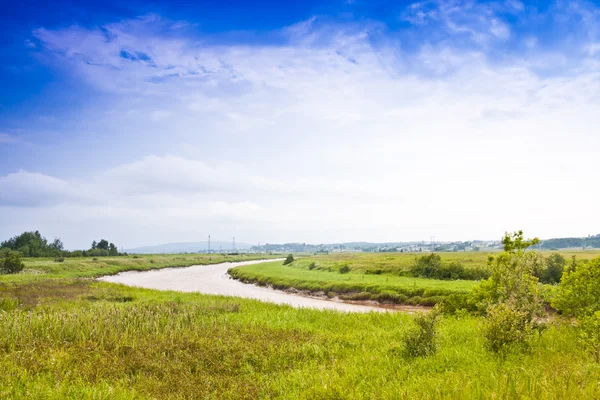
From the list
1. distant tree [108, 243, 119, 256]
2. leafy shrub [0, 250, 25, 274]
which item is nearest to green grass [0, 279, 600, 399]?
leafy shrub [0, 250, 25, 274]

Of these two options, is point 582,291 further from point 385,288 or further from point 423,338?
point 385,288

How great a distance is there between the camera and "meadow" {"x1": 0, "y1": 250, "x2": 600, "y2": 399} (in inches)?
324

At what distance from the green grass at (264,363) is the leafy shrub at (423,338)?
16.8 inches

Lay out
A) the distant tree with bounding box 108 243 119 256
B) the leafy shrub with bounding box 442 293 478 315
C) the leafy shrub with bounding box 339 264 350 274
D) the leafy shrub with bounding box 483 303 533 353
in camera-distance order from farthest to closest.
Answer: the distant tree with bounding box 108 243 119 256
the leafy shrub with bounding box 339 264 350 274
the leafy shrub with bounding box 442 293 478 315
the leafy shrub with bounding box 483 303 533 353

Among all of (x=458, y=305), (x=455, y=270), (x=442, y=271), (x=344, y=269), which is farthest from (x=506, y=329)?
(x=344, y=269)

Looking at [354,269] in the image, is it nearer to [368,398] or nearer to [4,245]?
[368,398]

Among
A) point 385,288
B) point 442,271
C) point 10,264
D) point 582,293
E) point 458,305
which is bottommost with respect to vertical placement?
point 385,288

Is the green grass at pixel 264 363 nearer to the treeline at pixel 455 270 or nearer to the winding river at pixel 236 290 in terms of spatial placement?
the winding river at pixel 236 290

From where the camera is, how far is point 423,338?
450 inches

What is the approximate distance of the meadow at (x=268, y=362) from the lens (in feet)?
27.0

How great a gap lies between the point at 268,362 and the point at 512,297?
8.37m

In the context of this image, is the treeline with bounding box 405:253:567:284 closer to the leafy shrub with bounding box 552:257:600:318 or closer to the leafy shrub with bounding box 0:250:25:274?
the leafy shrub with bounding box 552:257:600:318

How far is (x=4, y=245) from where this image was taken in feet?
449

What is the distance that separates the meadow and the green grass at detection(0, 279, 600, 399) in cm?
4
